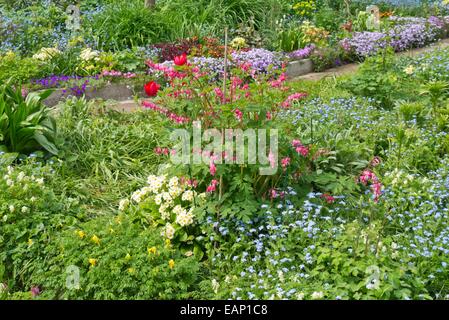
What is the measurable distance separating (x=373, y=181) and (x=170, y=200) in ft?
4.90

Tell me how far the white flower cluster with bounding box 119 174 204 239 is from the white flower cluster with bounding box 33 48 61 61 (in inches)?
150

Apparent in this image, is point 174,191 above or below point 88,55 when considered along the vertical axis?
above

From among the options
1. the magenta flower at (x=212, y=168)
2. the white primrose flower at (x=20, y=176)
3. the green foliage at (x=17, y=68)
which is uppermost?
the magenta flower at (x=212, y=168)

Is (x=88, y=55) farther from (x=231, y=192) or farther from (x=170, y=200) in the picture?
(x=231, y=192)

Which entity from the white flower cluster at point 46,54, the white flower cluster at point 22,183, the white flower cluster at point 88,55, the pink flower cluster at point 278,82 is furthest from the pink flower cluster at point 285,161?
the white flower cluster at point 46,54

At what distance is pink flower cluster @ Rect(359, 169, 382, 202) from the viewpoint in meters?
4.38

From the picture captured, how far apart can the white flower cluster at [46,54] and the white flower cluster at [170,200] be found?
3817mm

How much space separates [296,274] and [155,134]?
8.61 ft

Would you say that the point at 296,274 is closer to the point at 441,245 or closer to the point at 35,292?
the point at 441,245

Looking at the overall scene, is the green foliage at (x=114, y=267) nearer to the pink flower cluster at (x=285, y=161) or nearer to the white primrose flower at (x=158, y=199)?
the white primrose flower at (x=158, y=199)

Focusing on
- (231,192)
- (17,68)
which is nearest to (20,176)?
(231,192)

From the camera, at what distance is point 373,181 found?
4738 millimetres

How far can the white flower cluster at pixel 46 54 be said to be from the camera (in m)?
7.86
